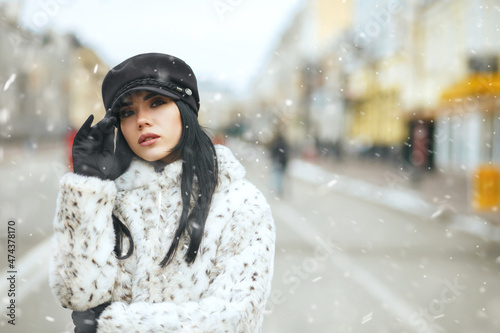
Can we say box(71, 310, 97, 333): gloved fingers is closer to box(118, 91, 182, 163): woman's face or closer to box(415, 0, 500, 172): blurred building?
box(118, 91, 182, 163): woman's face

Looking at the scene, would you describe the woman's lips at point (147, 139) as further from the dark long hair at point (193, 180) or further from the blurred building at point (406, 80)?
the blurred building at point (406, 80)

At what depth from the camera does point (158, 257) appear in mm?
1737

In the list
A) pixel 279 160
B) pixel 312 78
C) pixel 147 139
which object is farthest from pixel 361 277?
pixel 312 78

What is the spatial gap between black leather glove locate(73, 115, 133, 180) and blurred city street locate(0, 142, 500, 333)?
1662 mm

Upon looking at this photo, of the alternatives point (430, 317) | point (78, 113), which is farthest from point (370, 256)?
point (78, 113)

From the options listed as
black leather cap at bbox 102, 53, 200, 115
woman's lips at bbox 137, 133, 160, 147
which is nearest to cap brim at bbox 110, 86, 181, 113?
black leather cap at bbox 102, 53, 200, 115

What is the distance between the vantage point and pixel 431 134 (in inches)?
1080

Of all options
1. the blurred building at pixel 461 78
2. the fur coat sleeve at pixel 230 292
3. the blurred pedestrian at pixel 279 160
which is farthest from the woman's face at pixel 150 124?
the blurred building at pixel 461 78

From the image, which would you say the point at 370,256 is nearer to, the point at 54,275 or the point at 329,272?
the point at 329,272

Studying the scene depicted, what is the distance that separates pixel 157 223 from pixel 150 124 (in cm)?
33

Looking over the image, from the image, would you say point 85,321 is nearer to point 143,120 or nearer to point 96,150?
point 96,150

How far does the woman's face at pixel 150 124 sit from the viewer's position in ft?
5.69

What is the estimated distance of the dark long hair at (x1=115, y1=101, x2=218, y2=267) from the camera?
171cm

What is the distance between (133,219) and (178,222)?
152 mm
